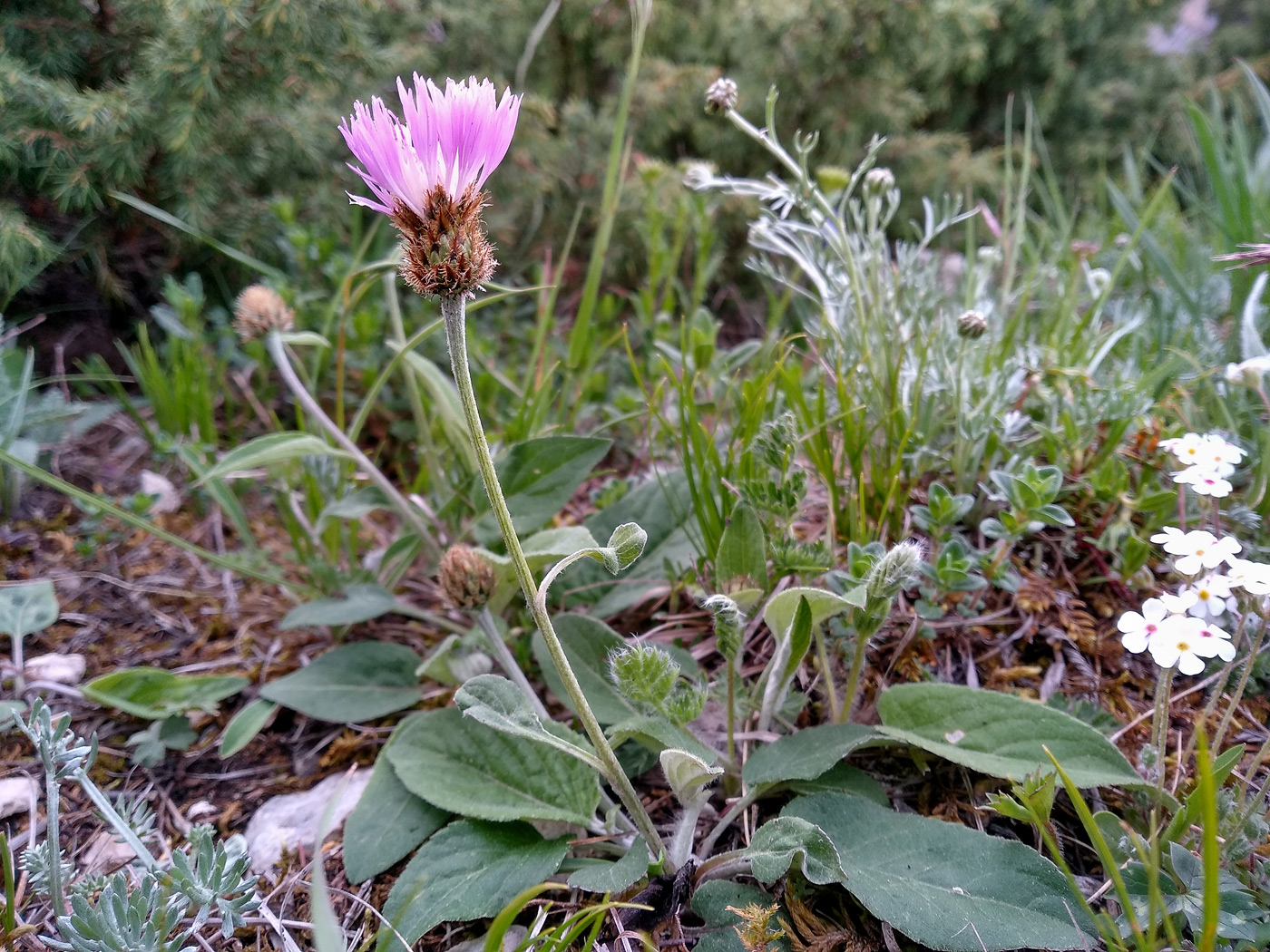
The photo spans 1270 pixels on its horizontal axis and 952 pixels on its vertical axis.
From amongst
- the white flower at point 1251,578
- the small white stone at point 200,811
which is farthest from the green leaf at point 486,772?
the white flower at point 1251,578

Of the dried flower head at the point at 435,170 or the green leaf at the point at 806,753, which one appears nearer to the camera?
the dried flower head at the point at 435,170

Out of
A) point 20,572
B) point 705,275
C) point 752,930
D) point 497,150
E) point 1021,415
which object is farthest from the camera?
point 705,275

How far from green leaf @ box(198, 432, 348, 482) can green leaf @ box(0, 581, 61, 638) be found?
570 millimetres

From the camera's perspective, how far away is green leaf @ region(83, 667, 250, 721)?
1.41 meters

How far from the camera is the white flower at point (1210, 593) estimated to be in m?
0.93

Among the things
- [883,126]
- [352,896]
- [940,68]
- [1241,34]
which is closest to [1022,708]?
[352,896]

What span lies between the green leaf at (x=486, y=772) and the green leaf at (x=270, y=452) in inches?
19.3

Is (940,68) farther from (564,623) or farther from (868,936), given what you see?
(868,936)

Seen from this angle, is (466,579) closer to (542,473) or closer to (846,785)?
(542,473)

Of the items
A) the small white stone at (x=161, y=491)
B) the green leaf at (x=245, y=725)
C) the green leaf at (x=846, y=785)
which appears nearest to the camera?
the green leaf at (x=846, y=785)

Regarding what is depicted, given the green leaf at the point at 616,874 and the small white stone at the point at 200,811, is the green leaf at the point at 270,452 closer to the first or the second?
the small white stone at the point at 200,811

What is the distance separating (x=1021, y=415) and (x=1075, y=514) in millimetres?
252

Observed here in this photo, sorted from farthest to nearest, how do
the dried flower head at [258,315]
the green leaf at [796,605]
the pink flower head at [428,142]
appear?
the dried flower head at [258,315] < the green leaf at [796,605] < the pink flower head at [428,142]

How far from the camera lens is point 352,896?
3.61ft
